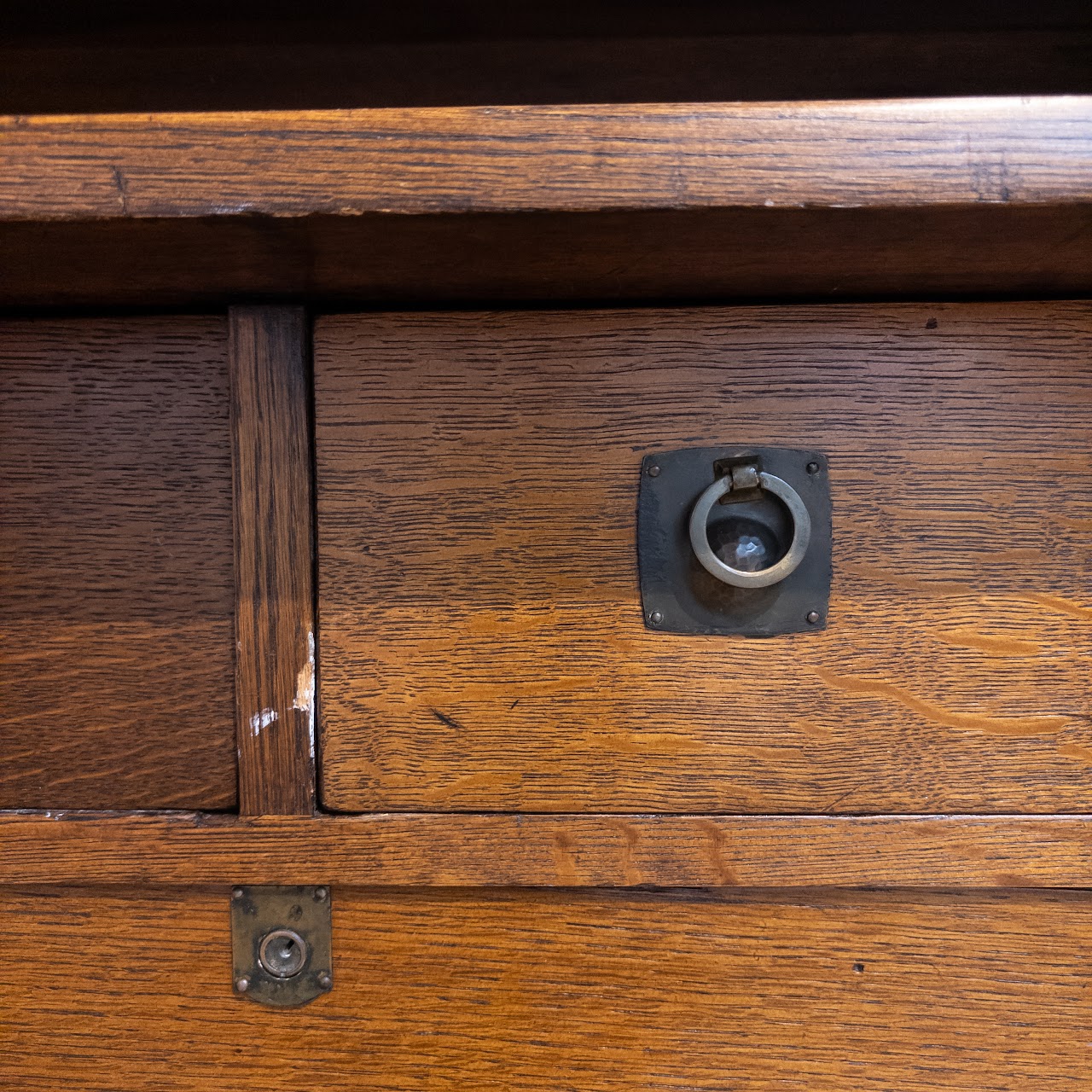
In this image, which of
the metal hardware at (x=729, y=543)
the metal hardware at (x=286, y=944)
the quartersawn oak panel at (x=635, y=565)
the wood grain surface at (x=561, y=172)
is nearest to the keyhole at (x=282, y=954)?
the metal hardware at (x=286, y=944)

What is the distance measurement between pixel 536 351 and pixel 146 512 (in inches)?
12.3

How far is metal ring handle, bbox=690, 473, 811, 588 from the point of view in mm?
536

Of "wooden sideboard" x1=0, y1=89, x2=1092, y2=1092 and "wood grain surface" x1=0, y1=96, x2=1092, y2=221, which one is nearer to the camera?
"wood grain surface" x1=0, y1=96, x2=1092, y2=221

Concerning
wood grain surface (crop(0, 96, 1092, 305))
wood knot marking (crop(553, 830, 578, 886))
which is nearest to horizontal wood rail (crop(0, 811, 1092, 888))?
wood knot marking (crop(553, 830, 578, 886))

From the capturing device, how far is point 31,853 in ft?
1.90

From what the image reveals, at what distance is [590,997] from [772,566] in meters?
0.35

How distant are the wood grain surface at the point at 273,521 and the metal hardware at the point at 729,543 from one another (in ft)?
0.81

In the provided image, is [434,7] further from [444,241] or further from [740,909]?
[740,909]

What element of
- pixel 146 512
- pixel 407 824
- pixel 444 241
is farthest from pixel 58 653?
pixel 444 241

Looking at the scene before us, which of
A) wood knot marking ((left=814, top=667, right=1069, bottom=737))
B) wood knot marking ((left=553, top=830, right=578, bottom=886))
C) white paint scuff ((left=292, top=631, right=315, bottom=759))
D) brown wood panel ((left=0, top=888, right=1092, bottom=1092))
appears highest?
white paint scuff ((left=292, top=631, right=315, bottom=759))

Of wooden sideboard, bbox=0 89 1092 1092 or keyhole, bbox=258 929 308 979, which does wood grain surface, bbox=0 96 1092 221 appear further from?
keyhole, bbox=258 929 308 979

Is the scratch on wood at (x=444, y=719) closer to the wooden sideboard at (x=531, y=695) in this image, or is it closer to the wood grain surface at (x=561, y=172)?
the wooden sideboard at (x=531, y=695)

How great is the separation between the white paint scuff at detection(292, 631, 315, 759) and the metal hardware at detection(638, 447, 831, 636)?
0.24 meters

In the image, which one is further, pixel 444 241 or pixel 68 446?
pixel 68 446
